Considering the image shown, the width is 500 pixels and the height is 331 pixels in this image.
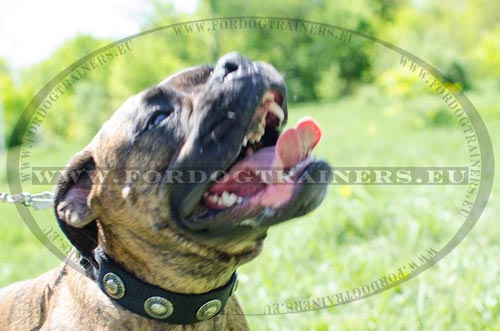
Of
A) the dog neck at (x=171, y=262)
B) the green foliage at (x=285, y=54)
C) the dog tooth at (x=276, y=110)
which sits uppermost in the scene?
the green foliage at (x=285, y=54)

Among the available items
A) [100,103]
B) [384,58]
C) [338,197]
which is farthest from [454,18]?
[338,197]

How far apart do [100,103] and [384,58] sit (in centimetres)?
1202

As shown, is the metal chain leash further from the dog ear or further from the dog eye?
the dog eye

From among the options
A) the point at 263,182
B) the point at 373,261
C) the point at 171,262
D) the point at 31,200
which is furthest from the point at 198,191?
the point at 373,261

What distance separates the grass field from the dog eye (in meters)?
1.60

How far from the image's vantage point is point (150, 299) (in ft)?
7.29

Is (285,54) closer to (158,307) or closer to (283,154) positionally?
(283,154)

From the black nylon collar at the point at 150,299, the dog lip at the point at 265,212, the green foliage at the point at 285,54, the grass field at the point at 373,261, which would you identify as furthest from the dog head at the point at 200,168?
the green foliage at the point at 285,54

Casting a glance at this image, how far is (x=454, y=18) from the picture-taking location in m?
32.5

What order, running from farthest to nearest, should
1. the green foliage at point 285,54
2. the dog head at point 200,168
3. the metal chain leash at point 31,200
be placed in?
the green foliage at point 285,54, the metal chain leash at point 31,200, the dog head at point 200,168

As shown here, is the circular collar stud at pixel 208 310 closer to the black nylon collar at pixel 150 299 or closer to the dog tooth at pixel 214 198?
the black nylon collar at pixel 150 299

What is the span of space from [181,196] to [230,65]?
1.72 feet

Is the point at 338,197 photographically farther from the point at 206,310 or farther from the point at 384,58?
the point at 384,58

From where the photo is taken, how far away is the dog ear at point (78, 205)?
2.32 meters
